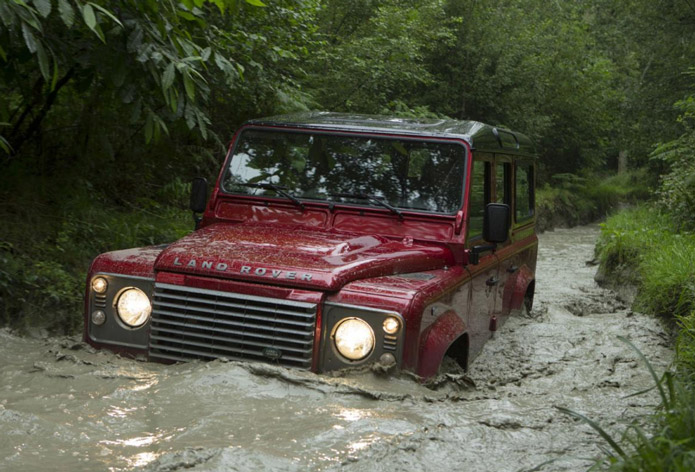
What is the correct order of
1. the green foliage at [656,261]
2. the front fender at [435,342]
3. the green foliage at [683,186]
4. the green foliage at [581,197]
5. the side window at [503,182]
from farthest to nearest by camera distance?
1. the green foliage at [581,197]
2. the green foliage at [683,186]
3. the green foliage at [656,261]
4. the side window at [503,182]
5. the front fender at [435,342]

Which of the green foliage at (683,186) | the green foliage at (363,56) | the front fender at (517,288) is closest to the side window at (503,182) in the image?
the front fender at (517,288)

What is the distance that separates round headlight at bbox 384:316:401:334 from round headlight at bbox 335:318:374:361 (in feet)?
0.32

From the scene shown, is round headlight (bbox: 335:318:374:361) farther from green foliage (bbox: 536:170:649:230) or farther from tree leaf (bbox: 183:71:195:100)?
green foliage (bbox: 536:170:649:230)

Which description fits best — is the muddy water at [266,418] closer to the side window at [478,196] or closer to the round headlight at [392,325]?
the round headlight at [392,325]

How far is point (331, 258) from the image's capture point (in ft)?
15.0

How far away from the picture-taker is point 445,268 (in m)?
5.17

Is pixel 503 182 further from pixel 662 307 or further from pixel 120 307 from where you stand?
pixel 120 307

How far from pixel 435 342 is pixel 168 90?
2496 millimetres

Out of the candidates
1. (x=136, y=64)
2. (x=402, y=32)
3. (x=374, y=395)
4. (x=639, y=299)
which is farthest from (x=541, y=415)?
(x=402, y=32)

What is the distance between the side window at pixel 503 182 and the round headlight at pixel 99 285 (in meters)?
2.96

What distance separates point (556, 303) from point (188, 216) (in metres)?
4.52

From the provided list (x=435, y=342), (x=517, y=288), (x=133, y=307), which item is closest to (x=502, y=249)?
(x=517, y=288)

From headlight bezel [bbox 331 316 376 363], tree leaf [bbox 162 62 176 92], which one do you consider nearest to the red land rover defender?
headlight bezel [bbox 331 316 376 363]

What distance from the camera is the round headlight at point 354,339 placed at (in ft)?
13.7
